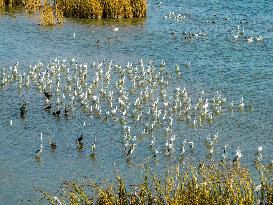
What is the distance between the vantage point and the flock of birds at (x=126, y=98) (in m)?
19.2

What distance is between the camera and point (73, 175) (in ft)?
51.8

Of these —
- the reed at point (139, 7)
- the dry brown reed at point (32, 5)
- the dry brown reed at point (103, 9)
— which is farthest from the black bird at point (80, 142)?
the dry brown reed at point (32, 5)

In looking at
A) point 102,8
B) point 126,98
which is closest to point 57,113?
point 126,98

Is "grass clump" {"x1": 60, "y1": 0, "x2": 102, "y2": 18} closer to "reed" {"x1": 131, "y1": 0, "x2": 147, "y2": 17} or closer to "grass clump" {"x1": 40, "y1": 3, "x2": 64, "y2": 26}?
"grass clump" {"x1": 40, "y1": 3, "x2": 64, "y2": 26}

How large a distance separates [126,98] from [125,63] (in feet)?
19.9

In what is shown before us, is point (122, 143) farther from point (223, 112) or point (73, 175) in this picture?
point (223, 112)

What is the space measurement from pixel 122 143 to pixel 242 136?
12.6 feet

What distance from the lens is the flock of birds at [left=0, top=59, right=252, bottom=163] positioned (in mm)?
19188

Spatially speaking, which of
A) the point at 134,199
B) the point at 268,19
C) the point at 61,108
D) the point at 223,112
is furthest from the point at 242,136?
the point at 268,19

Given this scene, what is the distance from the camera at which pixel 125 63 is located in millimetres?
27516

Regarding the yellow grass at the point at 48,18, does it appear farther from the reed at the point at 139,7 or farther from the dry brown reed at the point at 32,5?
the reed at the point at 139,7

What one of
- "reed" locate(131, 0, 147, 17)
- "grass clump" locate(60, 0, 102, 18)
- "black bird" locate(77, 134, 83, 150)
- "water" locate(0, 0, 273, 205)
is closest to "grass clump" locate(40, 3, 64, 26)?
"water" locate(0, 0, 273, 205)

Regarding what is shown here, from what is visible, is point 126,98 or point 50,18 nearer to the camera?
point 126,98

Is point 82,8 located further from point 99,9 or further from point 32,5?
point 32,5
